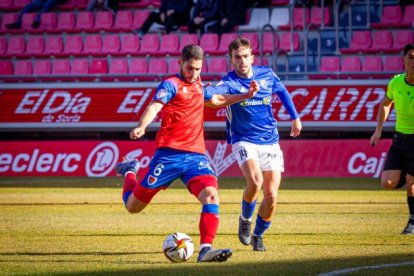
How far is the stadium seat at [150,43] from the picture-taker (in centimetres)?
2888

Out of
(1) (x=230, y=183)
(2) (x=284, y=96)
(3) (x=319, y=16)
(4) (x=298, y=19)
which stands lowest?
(1) (x=230, y=183)

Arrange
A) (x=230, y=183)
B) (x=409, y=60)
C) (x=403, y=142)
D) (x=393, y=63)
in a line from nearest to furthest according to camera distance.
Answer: (x=409, y=60)
(x=403, y=142)
(x=230, y=183)
(x=393, y=63)

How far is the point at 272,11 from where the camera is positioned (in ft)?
93.5

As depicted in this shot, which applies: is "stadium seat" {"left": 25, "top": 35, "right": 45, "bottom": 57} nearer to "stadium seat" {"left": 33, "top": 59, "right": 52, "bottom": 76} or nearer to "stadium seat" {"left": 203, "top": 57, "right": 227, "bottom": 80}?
"stadium seat" {"left": 33, "top": 59, "right": 52, "bottom": 76}

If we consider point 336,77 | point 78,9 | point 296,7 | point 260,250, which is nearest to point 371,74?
point 336,77

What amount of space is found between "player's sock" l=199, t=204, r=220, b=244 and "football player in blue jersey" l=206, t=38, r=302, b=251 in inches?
57.7

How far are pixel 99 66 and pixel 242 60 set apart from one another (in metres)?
17.5

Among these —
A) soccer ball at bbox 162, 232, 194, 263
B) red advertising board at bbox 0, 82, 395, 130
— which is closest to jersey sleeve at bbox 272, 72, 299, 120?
soccer ball at bbox 162, 232, 194, 263

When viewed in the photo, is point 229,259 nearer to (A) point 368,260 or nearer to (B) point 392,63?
(A) point 368,260

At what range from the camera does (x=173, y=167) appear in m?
10.8

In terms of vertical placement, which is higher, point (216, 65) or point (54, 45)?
point (54, 45)

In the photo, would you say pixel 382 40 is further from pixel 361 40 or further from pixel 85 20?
pixel 85 20

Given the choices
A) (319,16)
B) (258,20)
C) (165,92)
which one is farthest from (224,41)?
(165,92)

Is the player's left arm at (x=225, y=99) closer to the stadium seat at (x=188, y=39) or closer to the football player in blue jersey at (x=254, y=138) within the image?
the football player in blue jersey at (x=254, y=138)
